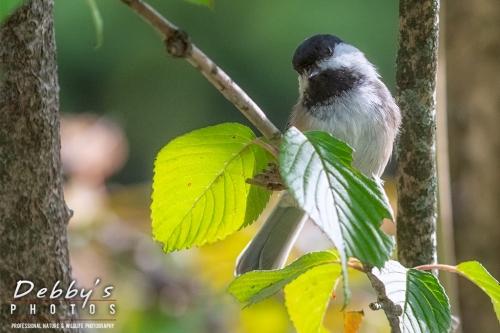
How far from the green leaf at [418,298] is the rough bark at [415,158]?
27cm

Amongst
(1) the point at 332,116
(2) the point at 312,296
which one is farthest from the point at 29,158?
(1) the point at 332,116

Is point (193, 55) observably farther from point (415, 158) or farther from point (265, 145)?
point (415, 158)

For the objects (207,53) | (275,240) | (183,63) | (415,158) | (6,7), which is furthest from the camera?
(183,63)

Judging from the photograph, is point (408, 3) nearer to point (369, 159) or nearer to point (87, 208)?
point (369, 159)

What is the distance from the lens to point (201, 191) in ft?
3.40

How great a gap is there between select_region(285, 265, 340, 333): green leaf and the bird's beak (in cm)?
93

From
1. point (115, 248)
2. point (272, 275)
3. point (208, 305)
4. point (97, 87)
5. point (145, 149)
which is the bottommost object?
point (272, 275)

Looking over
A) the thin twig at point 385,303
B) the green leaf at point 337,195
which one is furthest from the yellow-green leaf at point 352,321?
the green leaf at point 337,195

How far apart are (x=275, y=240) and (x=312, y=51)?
0.58 meters

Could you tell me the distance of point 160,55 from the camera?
496 cm

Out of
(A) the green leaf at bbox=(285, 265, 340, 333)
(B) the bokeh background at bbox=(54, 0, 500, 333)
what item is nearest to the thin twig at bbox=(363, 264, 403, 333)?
(A) the green leaf at bbox=(285, 265, 340, 333)

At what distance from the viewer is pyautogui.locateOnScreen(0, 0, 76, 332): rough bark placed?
3.13ft

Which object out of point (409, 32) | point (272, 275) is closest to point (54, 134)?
point (272, 275)

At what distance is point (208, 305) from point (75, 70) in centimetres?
316
